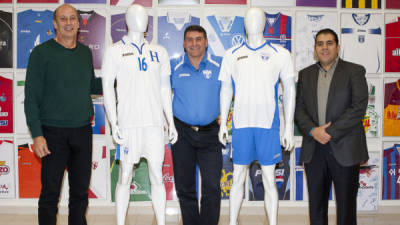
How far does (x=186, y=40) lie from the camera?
9.12ft

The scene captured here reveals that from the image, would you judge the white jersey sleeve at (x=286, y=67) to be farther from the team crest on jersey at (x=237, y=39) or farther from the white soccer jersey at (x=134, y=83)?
the team crest on jersey at (x=237, y=39)

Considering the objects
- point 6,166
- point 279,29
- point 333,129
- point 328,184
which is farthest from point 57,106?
point 279,29

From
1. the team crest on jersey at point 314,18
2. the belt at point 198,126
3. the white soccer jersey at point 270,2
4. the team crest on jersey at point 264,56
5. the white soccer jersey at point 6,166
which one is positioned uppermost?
the white soccer jersey at point 270,2

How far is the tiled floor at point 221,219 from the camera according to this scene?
3457 millimetres

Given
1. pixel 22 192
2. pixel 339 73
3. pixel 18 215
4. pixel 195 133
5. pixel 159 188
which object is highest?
pixel 339 73

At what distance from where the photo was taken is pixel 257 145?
8.54ft

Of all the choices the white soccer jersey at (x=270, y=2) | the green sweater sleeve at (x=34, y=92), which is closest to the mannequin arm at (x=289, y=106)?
the white soccer jersey at (x=270, y=2)

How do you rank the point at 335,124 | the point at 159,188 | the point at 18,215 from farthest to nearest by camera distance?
the point at 18,215 < the point at 159,188 < the point at 335,124

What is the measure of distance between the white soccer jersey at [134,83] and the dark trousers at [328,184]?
1255 millimetres

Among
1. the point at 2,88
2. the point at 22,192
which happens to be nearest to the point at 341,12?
the point at 2,88

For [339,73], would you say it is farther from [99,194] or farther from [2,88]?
[2,88]

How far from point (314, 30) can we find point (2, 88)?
3.48 meters

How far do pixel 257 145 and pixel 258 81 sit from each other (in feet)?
1.61

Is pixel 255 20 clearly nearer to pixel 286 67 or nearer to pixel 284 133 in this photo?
pixel 286 67
